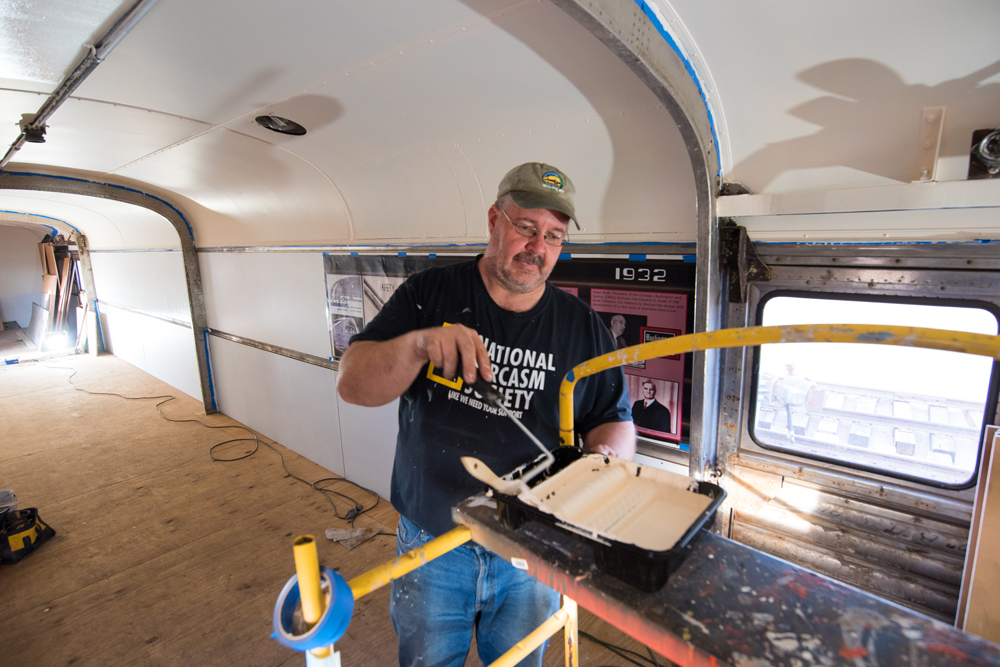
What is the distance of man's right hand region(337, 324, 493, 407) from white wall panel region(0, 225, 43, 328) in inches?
669

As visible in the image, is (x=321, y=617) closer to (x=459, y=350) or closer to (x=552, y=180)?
(x=459, y=350)

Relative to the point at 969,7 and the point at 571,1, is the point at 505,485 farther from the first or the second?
the point at 969,7

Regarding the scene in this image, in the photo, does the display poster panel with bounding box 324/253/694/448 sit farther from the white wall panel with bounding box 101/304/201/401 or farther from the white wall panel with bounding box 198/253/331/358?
the white wall panel with bounding box 101/304/201/401

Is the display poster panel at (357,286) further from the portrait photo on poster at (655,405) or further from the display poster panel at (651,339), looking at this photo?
the portrait photo on poster at (655,405)

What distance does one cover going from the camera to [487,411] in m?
1.62

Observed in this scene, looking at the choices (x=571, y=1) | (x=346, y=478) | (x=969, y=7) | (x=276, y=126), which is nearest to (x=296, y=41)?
(x=276, y=126)

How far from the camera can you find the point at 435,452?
1.64 metres

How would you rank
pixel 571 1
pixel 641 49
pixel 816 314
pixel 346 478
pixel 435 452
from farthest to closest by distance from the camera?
pixel 346 478 < pixel 816 314 < pixel 435 452 < pixel 641 49 < pixel 571 1

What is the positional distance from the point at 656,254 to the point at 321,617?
205 centimetres

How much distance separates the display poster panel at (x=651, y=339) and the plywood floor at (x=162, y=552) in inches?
53.2

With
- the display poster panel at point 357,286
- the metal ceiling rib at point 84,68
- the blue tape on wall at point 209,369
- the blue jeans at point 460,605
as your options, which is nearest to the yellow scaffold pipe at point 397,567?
the blue jeans at point 460,605

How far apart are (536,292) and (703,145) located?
828mm

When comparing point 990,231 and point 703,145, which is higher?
point 703,145

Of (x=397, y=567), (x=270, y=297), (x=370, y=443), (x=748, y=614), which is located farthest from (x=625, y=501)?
(x=270, y=297)
